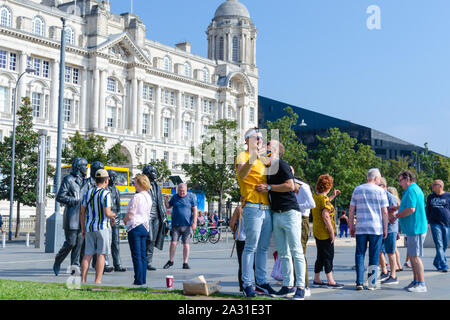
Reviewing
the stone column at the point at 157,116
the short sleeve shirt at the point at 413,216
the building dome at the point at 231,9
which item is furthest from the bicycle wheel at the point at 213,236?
the building dome at the point at 231,9

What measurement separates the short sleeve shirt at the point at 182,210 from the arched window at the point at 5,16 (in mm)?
50002

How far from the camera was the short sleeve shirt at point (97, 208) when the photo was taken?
8.99 m

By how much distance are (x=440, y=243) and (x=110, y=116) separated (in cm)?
5836

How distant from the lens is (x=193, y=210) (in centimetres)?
1285

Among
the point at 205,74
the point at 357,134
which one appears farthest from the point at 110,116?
the point at 357,134

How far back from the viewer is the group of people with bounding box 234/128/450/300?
7523mm

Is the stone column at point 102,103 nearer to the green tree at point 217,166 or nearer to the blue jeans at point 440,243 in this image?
the green tree at point 217,166

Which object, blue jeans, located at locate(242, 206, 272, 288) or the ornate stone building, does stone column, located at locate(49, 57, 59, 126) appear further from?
blue jeans, located at locate(242, 206, 272, 288)

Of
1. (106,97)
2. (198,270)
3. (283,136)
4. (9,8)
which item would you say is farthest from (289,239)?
(106,97)

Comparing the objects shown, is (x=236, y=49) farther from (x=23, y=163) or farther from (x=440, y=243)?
(x=440, y=243)

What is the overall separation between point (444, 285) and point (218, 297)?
4295mm

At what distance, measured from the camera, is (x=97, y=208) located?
8.99m

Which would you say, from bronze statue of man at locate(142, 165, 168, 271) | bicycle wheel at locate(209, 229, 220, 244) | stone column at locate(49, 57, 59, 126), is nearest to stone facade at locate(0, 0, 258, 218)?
stone column at locate(49, 57, 59, 126)

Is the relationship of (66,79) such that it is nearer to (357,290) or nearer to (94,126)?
(94,126)
